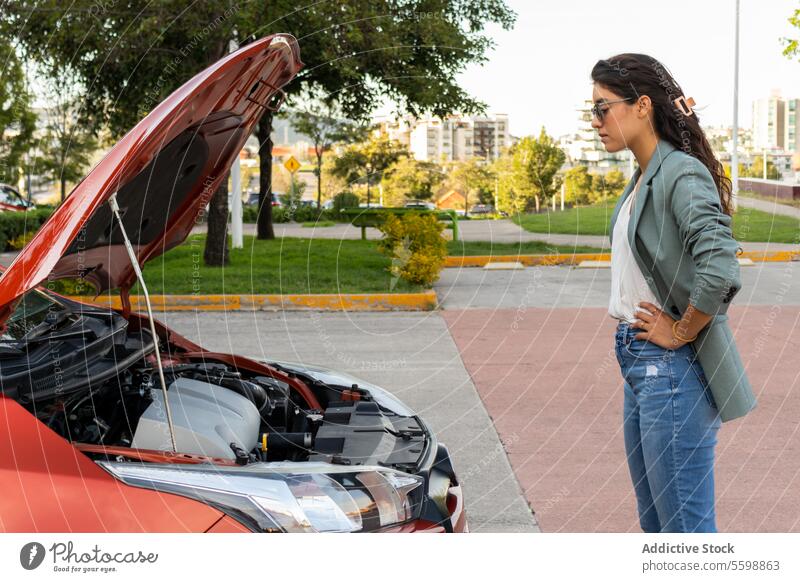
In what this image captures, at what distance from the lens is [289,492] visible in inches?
102

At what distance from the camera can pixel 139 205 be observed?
344 cm

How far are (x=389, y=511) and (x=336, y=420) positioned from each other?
707 mm

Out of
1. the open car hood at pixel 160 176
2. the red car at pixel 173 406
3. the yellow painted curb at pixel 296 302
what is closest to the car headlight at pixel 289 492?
the red car at pixel 173 406

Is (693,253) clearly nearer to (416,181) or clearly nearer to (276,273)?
(416,181)

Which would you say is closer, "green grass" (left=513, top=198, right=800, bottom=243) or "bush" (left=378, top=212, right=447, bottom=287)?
"bush" (left=378, top=212, right=447, bottom=287)

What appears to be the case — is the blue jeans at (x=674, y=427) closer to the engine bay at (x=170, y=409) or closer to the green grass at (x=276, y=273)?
the engine bay at (x=170, y=409)

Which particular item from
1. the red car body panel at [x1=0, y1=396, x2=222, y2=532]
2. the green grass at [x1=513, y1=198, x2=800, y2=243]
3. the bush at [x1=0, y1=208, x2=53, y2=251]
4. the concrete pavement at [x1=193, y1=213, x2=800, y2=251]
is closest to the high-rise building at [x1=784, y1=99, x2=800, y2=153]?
the red car body panel at [x1=0, y1=396, x2=222, y2=532]

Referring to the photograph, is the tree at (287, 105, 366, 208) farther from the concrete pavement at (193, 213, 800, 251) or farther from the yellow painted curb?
the yellow painted curb

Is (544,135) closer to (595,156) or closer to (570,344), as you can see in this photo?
(595,156)

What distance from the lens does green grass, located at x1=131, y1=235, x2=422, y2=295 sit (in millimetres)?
11625

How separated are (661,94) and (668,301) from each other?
58cm

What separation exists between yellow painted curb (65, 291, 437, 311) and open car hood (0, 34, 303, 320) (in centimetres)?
703

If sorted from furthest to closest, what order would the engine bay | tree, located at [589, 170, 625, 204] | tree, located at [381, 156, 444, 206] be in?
tree, located at [381, 156, 444, 206] → tree, located at [589, 170, 625, 204] → the engine bay

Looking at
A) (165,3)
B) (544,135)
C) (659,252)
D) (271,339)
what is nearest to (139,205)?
(659,252)
